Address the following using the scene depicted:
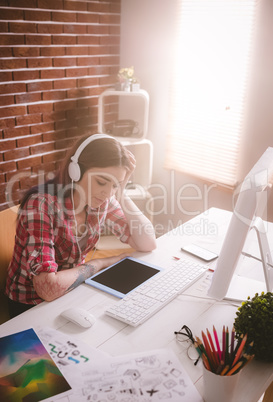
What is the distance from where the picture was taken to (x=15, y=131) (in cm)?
269

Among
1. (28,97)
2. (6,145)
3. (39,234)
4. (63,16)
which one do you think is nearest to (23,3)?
(63,16)

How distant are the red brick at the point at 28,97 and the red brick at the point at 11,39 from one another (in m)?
0.33

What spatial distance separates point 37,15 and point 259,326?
8.12ft

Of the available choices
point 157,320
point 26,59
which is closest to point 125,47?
point 26,59

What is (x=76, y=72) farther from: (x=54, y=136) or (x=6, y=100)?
(x=6, y=100)

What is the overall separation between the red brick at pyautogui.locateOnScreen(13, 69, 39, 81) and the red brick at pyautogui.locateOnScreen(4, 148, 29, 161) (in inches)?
18.9

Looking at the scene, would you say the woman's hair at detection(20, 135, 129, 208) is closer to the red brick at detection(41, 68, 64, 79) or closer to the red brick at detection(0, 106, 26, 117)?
the red brick at detection(0, 106, 26, 117)

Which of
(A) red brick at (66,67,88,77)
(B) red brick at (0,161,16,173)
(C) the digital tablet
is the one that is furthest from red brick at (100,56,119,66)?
(C) the digital tablet

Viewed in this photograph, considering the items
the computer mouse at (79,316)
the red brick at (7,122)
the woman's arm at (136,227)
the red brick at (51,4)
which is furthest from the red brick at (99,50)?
the computer mouse at (79,316)

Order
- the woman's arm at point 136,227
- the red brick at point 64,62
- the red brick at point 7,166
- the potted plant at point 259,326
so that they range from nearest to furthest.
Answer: the potted plant at point 259,326 < the woman's arm at point 136,227 < the red brick at point 7,166 < the red brick at point 64,62

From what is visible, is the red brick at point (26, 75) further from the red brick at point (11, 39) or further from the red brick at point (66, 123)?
the red brick at point (66, 123)

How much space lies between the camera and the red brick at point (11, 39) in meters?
2.47

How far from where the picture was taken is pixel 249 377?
1.02m

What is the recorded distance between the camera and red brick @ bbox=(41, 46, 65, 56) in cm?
276
